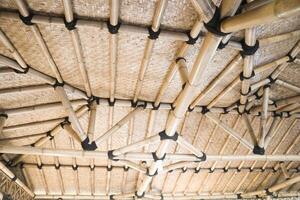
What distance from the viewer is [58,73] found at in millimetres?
5859

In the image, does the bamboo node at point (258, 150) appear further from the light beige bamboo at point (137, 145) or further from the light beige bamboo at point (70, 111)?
the light beige bamboo at point (70, 111)

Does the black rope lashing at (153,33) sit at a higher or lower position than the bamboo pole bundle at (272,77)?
lower

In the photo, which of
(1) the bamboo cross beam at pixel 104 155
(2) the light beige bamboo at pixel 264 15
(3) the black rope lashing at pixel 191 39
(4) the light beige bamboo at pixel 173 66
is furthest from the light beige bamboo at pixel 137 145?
(2) the light beige bamboo at pixel 264 15

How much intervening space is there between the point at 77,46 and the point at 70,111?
1.42 m

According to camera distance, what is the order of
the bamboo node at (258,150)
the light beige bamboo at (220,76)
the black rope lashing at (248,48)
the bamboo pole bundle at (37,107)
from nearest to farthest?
the black rope lashing at (248,48), the light beige bamboo at (220,76), the bamboo pole bundle at (37,107), the bamboo node at (258,150)

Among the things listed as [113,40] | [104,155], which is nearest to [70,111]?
[104,155]

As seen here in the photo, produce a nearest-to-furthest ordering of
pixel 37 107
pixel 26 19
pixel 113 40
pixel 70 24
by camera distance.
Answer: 1. pixel 26 19
2. pixel 70 24
3. pixel 113 40
4. pixel 37 107

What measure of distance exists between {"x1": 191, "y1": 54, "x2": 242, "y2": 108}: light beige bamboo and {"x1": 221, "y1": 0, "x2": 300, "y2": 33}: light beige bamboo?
2114 mm

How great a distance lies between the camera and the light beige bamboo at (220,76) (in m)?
5.91

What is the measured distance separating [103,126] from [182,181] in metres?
4.59

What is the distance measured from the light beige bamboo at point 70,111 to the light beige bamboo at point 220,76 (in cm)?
270

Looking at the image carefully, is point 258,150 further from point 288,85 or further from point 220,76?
point 220,76

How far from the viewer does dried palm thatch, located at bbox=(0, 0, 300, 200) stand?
4516 mm

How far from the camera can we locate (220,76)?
6.32 metres
